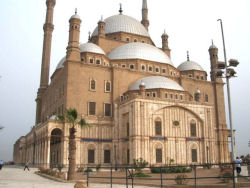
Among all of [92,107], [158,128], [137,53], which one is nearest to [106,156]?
[92,107]

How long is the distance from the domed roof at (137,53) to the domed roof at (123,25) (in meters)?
7.06

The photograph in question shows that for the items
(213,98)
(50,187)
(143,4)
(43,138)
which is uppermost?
(143,4)

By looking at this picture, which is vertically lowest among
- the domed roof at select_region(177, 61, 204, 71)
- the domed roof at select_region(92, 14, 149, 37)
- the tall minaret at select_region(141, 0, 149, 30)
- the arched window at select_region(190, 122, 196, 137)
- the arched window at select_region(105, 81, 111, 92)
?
the arched window at select_region(190, 122, 196, 137)

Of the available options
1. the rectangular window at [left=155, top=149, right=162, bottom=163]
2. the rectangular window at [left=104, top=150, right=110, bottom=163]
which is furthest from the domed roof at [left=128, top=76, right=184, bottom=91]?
the rectangular window at [left=104, top=150, right=110, bottom=163]

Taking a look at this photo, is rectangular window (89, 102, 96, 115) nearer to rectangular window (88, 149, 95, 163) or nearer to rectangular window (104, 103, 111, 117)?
rectangular window (104, 103, 111, 117)

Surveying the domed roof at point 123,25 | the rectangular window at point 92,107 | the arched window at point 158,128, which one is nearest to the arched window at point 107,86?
the rectangular window at point 92,107

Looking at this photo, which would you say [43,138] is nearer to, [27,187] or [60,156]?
[60,156]

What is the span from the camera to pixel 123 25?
52781mm

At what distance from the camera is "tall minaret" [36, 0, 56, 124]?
51.7 m

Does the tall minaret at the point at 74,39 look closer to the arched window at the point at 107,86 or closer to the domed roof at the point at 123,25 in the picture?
the arched window at the point at 107,86

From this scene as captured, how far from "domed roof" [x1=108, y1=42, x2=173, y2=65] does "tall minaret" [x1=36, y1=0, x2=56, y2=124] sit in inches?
499

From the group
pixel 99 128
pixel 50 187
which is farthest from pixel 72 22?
pixel 50 187

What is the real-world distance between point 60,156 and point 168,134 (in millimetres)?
13154

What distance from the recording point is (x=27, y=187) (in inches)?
548
